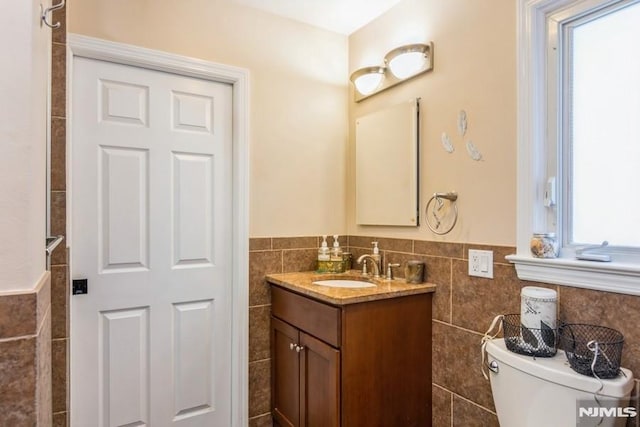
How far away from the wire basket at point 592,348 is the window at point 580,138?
0.49 ft

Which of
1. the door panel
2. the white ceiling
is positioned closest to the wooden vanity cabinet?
the door panel

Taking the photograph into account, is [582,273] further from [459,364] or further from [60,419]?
[60,419]

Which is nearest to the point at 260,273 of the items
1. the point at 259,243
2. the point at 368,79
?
the point at 259,243

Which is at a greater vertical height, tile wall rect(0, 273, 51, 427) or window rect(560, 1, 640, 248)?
window rect(560, 1, 640, 248)

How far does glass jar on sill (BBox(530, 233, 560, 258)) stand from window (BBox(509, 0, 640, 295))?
1.1 inches

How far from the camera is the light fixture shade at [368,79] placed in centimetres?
213

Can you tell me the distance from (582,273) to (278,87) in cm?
174

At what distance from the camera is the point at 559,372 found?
114 cm

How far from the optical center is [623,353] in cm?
121

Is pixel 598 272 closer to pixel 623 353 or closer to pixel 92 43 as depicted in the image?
pixel 623 353

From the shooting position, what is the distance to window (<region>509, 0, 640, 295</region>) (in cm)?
126

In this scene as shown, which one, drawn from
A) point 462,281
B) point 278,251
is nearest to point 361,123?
point 278,251

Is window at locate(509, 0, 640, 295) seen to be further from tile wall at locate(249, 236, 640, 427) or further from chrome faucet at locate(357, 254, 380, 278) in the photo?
chrome faucet at locate(357, 254, 380, 278)

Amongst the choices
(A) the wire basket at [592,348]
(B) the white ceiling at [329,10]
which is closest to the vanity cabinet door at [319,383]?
(A) the wire basket at [592,348]
